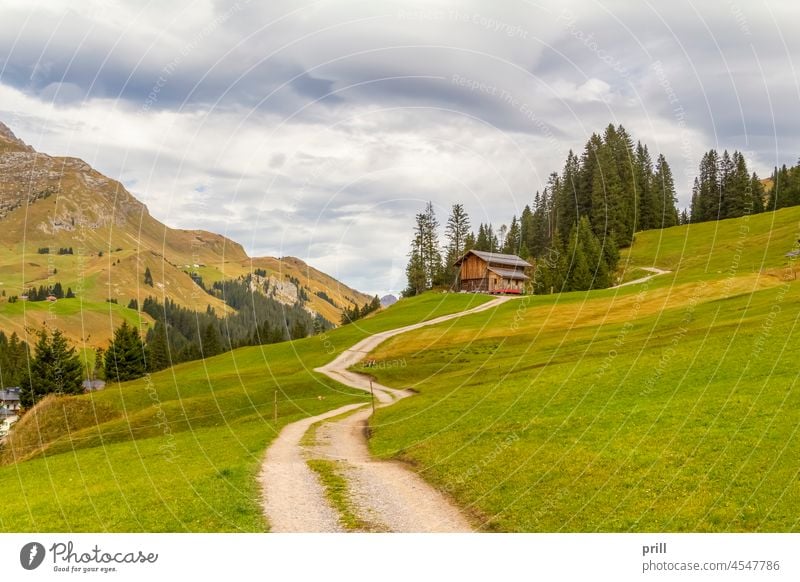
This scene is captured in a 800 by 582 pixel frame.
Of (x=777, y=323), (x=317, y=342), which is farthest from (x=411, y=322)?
(x=777, y=323)

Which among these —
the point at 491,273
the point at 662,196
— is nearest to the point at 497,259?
the point at 491,273

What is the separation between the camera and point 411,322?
8881cm

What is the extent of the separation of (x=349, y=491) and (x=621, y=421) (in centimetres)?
1281

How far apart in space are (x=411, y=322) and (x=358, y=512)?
7036 cm

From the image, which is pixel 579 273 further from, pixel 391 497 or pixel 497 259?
pixel 391 497

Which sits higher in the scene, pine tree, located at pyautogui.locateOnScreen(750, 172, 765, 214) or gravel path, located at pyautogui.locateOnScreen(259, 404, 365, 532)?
pine tree, located at pyautogui.locateOnScreen(750, 172, 765, 214)

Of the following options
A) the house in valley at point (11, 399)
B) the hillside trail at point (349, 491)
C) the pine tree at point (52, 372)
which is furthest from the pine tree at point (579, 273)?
the house in valley at point (11, 399)

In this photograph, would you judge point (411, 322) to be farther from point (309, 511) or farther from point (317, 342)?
point (309, 511)

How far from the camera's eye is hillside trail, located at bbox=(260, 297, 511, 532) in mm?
17594

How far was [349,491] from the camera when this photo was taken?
21.1m
